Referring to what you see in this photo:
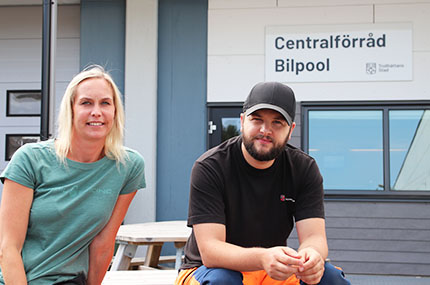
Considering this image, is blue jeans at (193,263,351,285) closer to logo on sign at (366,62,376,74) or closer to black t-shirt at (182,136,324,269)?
black t-shirt at (182,136,324,269)

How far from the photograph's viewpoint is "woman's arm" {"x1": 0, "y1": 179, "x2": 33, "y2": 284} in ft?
6.33

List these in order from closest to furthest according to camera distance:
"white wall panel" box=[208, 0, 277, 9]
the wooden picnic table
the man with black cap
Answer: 1. the man with black cap
2. the wooden picnic table
3. "white wall panel" box=[208, 0, 277, 9]

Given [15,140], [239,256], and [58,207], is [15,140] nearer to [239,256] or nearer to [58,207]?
[58,207]

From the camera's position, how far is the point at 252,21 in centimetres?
644

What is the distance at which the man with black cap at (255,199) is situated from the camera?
2.21 m

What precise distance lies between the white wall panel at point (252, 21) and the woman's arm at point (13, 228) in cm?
477

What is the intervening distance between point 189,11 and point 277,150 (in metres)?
4.66

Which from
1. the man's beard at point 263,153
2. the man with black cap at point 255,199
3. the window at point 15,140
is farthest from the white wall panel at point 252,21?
the man's beard at point 263,153

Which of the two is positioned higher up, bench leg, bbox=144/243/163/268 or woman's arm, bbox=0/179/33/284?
woman's arm, bbox=0/179/33/284

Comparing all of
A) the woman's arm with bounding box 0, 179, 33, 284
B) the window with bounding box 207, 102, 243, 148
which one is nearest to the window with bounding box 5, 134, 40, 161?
the window with bounding box 207, 102, 243, 148

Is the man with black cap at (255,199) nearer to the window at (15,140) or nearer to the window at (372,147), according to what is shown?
the window at (372,147)

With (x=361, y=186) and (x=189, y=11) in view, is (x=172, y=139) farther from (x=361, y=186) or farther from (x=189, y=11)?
(x=361, y=186)

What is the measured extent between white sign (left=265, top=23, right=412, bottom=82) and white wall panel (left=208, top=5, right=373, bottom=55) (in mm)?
93

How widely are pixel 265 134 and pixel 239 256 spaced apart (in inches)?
21.7
